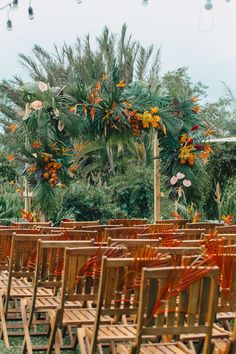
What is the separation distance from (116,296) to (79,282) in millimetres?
514

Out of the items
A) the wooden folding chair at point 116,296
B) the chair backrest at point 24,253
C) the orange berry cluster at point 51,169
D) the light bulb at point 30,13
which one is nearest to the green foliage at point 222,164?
the orange berry cluster at point 51,169

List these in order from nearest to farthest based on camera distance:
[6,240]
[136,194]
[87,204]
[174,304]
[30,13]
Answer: [174,304], [6,240], [30,13], [87,204], [136,194]

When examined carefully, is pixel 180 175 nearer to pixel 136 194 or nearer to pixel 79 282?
pixel 136 194

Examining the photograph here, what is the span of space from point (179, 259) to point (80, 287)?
2.24ft

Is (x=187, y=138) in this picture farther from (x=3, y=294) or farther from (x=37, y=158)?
(x=3, y=294)

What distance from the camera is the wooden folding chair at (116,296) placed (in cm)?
441

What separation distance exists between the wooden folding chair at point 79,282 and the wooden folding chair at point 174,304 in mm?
840

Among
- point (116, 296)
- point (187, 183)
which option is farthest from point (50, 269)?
point (187, 183)

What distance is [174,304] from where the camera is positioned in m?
4.15

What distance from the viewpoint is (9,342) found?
21.5ft

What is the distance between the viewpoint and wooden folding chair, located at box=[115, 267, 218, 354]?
13.1ft

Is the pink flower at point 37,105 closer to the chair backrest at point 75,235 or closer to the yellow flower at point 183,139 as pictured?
the yellow flower at point 183,139

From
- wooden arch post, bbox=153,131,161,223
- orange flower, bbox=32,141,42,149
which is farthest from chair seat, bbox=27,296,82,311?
wooden arch post, bbox=153,131,161,223

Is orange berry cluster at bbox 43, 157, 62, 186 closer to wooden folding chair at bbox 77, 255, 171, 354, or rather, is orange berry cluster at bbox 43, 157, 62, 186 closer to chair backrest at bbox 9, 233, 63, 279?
chair backrest at bbox 9, 233, 63, 279
